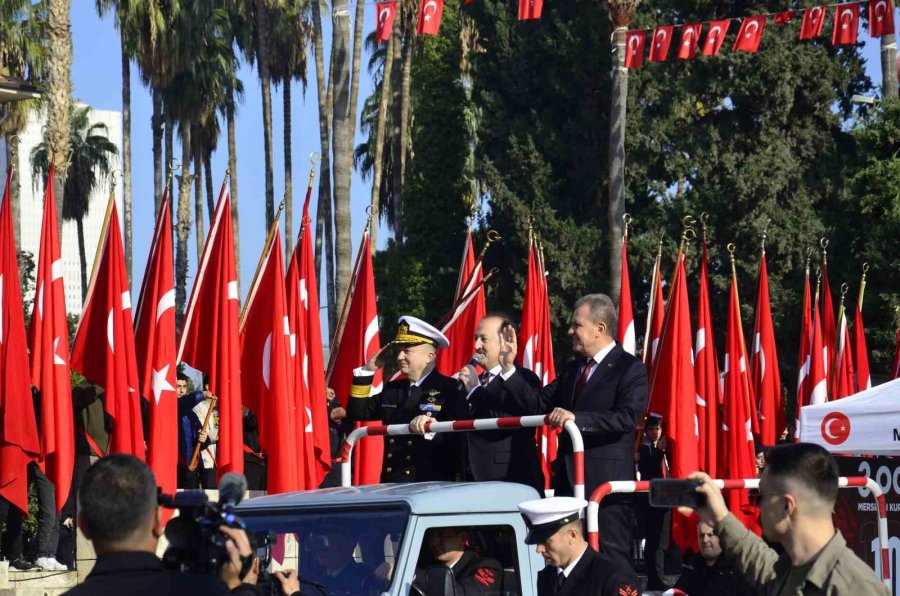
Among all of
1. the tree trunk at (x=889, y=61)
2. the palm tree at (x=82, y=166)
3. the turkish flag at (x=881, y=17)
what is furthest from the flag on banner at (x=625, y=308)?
the palm tree at (x=82, y=166)

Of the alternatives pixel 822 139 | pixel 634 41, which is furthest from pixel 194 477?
pixel 822 139

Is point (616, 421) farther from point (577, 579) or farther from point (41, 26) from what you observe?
point (41, 26)

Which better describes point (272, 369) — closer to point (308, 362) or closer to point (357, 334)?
point (308, 362)

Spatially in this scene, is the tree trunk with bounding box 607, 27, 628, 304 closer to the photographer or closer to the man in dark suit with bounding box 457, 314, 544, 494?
the man in dark suit with bounding box 457, 314, 544, 494

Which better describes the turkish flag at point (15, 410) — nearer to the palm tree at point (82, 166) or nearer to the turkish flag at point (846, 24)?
the turkish flag at point (846, 24)

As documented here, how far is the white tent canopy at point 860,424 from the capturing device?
29.5 ft

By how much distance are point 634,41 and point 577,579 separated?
18.6 metres

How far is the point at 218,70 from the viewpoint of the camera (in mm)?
44250

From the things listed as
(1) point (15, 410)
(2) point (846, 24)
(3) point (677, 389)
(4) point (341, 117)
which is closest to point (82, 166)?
(4) point (341, 117)

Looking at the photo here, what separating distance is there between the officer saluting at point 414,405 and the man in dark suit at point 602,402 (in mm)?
838

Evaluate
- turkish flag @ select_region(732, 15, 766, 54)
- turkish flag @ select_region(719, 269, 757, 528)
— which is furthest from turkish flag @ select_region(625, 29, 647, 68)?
turkish flag @ select_region(719, 269, 757, 528)

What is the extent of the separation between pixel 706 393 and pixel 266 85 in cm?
3156

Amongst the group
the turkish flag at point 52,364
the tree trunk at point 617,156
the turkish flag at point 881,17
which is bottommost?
the turkish flag at point 52,364

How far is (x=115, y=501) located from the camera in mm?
3383
